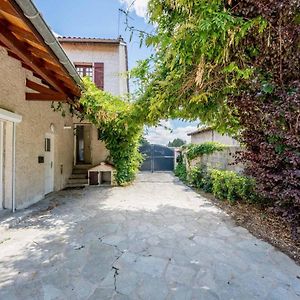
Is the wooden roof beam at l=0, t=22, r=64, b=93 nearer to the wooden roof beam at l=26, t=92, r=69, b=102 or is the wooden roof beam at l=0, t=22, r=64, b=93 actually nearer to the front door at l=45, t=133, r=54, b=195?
the wooden roof beam at l=26, t=92, r=69, b=102

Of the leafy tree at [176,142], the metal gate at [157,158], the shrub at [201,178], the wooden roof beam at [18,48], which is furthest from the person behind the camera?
the leafy tree at [176,142]

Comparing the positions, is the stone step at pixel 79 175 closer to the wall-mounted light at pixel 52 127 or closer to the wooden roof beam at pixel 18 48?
the wall-mounted light at pixel 52 127

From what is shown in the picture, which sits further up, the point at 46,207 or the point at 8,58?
the point at 8,58

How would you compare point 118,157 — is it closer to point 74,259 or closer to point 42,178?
point 42,178

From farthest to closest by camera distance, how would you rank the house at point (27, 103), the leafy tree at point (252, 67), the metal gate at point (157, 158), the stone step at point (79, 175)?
the metal gate at point (157, 158), the stone step at point (79, 175), the house at point (27, 103), the leafy tree at point (252, 67)

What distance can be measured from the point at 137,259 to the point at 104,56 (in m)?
12.2

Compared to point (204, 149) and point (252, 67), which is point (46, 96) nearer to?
point (252, 67)

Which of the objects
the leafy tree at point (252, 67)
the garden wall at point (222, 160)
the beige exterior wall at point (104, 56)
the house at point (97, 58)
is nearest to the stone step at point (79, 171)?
the house at point (97, 58)

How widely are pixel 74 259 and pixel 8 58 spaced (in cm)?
485

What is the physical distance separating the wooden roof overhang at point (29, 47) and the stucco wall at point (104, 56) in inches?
266

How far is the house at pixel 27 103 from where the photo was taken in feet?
12.6

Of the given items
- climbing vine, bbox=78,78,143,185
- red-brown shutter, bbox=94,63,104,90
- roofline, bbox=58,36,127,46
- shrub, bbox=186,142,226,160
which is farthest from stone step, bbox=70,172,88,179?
roofline, bbox=58,36,127,46

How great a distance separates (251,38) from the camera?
379cm

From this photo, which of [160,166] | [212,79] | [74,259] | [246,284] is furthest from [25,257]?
[160,166]
